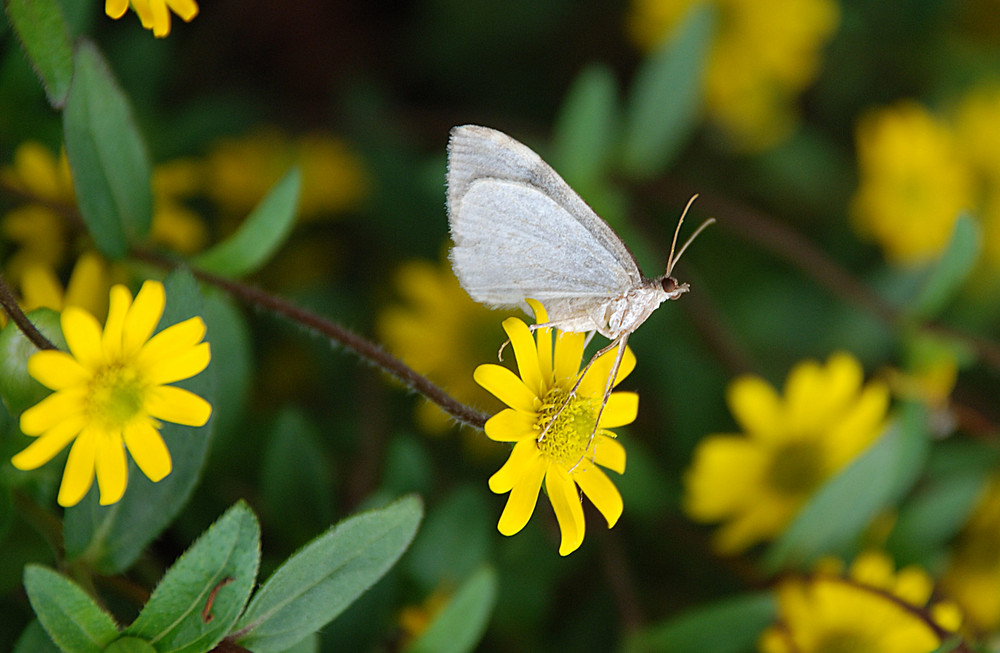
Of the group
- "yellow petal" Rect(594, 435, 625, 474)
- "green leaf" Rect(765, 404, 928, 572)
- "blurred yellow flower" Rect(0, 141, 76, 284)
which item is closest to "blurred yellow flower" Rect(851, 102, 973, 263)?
"green leaf" Rect(765, 404, 928, 572)

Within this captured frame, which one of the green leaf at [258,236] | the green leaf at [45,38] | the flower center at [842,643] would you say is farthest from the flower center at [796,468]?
the green leaf at [45,38]

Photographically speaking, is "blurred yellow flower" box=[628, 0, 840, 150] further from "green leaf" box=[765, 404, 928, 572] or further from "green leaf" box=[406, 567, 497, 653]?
"green leaf" box=[406, 567, 497, 653]

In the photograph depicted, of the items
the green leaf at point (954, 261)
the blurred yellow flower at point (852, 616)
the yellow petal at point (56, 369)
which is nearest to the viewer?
the yellow petal at point (56, 369)

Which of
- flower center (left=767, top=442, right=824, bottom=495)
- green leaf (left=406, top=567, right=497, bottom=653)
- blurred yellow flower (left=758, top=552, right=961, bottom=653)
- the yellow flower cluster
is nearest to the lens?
green leaf (left=406, top=567, right=497, bottom=653)

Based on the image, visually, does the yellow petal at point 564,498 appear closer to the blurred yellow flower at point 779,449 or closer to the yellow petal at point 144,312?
the yellow petal at point 144,312

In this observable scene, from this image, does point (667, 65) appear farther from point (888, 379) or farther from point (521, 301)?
point (521, 301)
